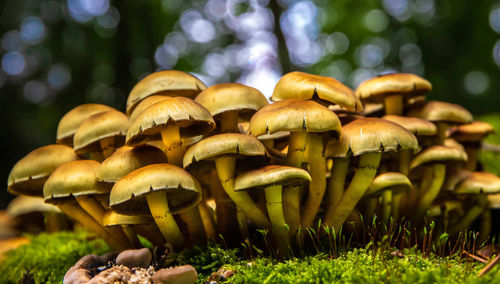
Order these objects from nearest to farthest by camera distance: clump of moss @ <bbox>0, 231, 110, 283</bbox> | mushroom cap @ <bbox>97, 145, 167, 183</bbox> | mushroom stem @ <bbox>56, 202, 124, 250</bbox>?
1. mushroom cap @ <bbox>97, 145, 167, 183</bbox>
2. mushroom stem @ <bbox>56, 202, 124, 250</bbox>
3. clump of moss @ <bbox>0, 231, 110, 283</bbox>

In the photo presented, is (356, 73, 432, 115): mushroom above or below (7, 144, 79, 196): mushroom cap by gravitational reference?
above

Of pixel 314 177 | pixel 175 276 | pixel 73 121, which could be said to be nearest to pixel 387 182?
pixel 314 177

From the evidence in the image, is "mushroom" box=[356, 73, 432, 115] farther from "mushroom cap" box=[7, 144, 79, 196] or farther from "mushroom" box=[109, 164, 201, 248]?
"mushroom cap" box=[7, 144, 79, 196]

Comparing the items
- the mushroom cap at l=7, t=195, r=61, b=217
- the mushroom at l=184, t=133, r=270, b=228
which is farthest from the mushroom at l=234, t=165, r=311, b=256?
the mushroom cap at l=7, t=195, r=61, b=217

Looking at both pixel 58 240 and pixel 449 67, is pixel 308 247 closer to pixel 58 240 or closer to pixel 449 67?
pixel 58 240

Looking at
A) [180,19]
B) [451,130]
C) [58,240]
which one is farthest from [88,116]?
[180,19]

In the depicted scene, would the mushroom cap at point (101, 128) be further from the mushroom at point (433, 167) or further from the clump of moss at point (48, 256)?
the mushroom at point (433, 167)
